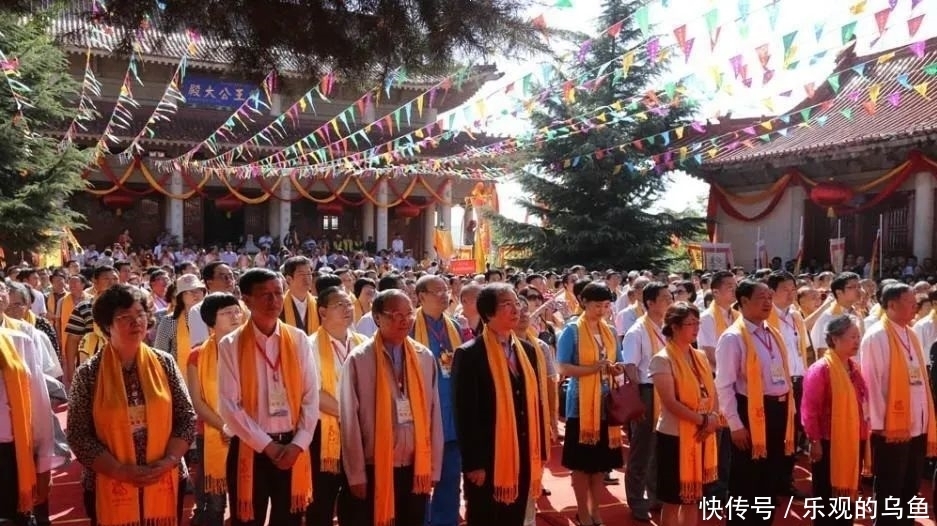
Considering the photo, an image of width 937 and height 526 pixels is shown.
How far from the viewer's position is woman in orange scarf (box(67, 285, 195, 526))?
10.7ft

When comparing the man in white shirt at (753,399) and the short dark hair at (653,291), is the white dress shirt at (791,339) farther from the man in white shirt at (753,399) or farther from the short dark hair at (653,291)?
the short dark hair at (653,291)

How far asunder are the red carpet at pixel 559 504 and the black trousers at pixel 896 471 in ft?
2.24

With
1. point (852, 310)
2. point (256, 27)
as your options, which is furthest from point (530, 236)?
point (256, 27)

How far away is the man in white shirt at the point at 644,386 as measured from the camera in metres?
5.18

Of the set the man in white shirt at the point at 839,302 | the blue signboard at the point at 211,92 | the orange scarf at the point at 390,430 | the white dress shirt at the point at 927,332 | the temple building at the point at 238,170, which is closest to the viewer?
the orange scarf at the point at 390,430

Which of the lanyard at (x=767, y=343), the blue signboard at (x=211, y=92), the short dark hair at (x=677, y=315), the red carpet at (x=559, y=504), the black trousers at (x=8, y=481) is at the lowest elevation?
the red carpet at (x=559, y=504)

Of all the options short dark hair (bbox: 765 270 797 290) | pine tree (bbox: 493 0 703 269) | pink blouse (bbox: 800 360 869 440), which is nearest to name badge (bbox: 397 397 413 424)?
pink blouse (bbox: 800 360 869 440)

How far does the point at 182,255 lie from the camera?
19672mm

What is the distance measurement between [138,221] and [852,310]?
2140 centimetres

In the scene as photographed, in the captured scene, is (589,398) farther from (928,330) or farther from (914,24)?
(914,24)

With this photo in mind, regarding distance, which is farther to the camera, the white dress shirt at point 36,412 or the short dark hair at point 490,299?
the short dark hair at point 490,299

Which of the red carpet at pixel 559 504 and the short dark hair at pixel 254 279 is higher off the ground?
the short dark hair at pixel 254 279

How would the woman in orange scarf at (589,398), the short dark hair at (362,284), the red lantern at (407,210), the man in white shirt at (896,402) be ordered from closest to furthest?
1. the man in white shirt at (896,402)
2. the woman in orange scarf at (589,398)
3. the short dark hair at (362,284)
4. the red lantern at (407,210)

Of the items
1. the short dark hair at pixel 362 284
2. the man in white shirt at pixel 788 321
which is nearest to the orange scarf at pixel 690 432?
the man in white shirt at pixel 788 321
